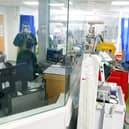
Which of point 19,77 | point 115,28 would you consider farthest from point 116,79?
point 115,28

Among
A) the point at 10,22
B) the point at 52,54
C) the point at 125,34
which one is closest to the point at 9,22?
the point at 10,22

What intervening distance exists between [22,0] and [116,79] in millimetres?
3987

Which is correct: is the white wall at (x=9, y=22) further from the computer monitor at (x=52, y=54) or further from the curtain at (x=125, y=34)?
the computer monitor at (x=52, y=54)

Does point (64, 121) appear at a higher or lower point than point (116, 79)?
lower

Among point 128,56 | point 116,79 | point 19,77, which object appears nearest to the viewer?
point 19,77

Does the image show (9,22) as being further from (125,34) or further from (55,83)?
(55,83)

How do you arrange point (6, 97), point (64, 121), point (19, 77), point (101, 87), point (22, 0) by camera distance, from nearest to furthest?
point (6, 97) → point (19, 77) → point (64, 121) → point (101, 87) → point (22, 0)

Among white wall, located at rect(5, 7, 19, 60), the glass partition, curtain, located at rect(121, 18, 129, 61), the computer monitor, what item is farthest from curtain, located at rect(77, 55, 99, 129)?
white wall, located at rect(5, 7, 19, 60)

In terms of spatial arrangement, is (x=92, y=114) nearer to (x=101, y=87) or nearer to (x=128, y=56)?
(x=101, y=87)

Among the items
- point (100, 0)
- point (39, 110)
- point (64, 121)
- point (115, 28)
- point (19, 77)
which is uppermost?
point (100, 0)

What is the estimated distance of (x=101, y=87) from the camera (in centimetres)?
255

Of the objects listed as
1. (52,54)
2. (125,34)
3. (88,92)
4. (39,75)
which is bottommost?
(88,92)

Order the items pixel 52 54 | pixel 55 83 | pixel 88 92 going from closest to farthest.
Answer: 1. pixel 88 92
2. pixel 55 83
3. pixel 52 54

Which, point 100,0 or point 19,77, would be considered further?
point 100,0
